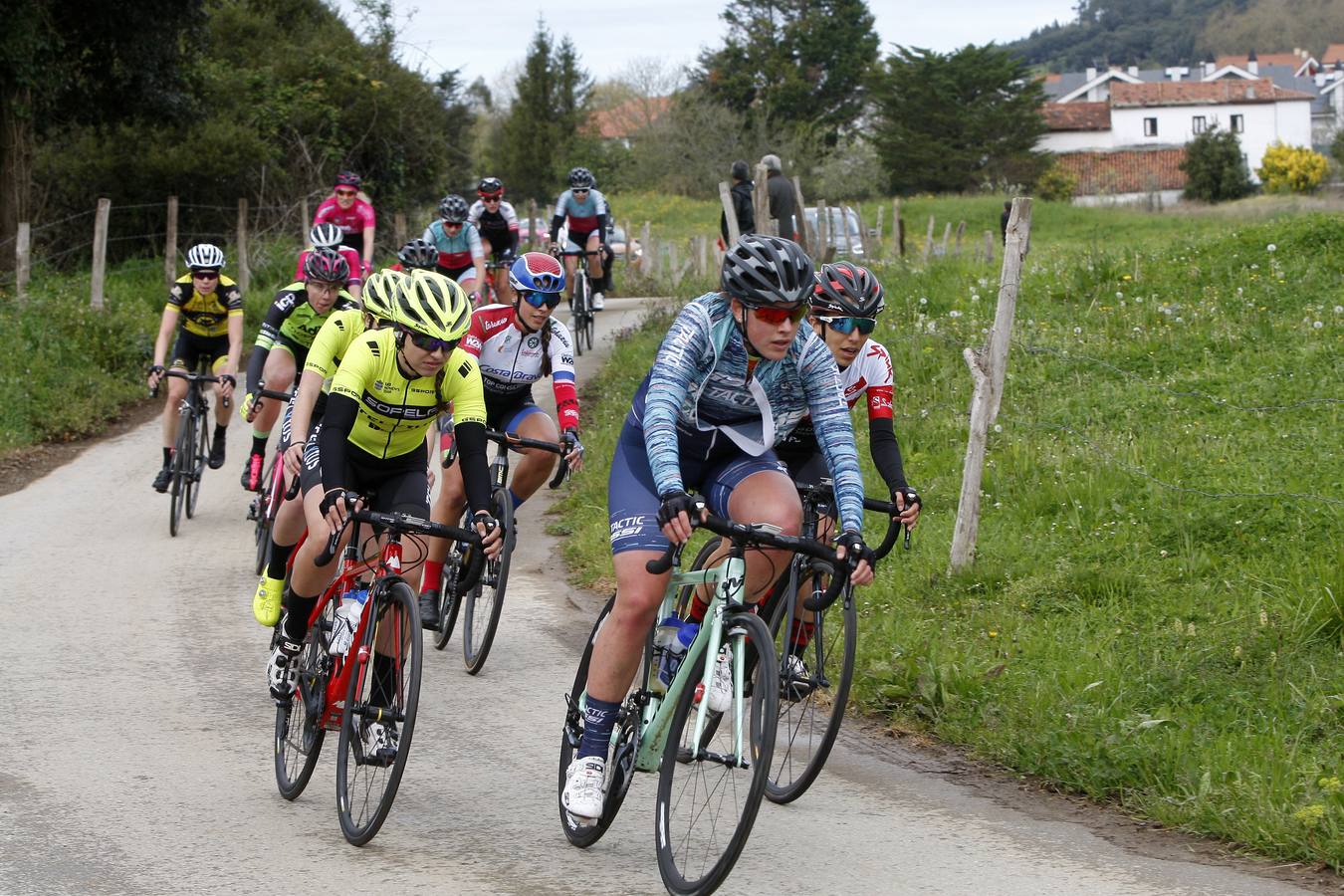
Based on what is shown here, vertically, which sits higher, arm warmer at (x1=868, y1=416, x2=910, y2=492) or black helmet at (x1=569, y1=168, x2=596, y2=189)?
black helmet at (x1=569, y1=168, x2=596, y2=189)

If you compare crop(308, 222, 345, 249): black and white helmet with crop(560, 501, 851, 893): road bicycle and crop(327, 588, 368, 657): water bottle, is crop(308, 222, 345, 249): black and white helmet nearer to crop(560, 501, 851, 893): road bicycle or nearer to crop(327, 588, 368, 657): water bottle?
crop(327, 588, 368, 657): water bottle

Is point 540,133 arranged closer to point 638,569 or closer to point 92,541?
point 92,541

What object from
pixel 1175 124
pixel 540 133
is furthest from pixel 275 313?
pixel 1175 124

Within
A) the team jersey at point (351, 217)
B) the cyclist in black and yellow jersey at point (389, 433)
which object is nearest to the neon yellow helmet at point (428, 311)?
the cyclist in black and yellow jersey at point (389, 433)

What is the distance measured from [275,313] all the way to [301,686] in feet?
15.7

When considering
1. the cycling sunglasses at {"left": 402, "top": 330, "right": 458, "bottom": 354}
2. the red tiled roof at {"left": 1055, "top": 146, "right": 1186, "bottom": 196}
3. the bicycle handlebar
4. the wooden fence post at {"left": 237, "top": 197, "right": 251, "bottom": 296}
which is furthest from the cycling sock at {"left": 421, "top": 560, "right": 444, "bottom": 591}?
the red tiled roof at {"left": 1055, "top": 146, "right": 1186, "bottom": 196}

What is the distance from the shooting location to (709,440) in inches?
212

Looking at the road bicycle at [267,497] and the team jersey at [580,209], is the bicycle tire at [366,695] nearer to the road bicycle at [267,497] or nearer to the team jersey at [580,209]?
the road bicycle at [267,497]

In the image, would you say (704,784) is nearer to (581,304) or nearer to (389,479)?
(389,479)

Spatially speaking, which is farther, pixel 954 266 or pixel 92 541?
pixel 954 266

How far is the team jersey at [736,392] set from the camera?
16.2ft

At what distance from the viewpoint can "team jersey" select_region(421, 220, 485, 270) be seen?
599 inches

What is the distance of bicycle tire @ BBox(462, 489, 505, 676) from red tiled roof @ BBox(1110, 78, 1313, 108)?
409 ft

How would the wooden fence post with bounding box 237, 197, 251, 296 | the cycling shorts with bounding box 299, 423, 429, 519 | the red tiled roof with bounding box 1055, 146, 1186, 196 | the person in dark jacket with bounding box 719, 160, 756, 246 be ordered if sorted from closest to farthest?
the cycling shorts with bounding box 299, 423, 429, 519, the person in dark jacket with bounding box 719, 160, 756, 246, the wooden fence post with bounding box 237, 197, 251, 296, the red tiled roof with bounding box 1055, 146, 1186, 196
